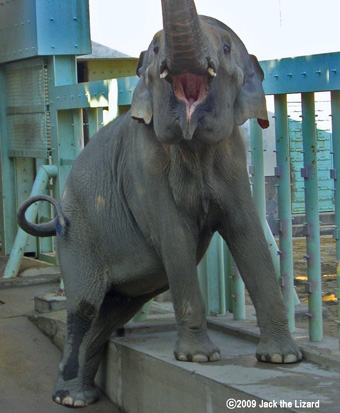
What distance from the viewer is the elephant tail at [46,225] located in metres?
4.86

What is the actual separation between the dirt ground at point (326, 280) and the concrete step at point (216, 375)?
1.00 metres

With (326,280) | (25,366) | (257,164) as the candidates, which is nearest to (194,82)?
(257,164)

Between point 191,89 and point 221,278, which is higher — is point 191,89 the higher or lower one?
the higher one

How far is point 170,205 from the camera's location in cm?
417

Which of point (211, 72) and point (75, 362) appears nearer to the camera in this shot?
point (211, 72)

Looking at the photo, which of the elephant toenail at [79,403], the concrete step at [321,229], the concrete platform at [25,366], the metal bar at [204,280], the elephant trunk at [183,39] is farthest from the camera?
the concrete step at [321,229]

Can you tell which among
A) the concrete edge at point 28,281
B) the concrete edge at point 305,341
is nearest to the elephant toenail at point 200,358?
the concrete edge at point 305,341

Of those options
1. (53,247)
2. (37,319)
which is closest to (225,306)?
(37,319)

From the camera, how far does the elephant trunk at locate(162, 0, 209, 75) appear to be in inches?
132

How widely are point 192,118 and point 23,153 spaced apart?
508cm

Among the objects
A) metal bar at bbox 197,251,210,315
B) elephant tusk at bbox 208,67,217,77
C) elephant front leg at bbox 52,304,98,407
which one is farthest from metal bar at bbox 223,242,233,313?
elephant tusk at bbox 208,67,217,77

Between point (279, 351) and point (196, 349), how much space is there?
1.36 ft

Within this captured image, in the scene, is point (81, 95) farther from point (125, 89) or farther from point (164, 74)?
point (164, 74)

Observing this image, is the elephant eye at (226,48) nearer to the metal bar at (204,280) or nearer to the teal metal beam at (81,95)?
the metal bar at (204,280)
